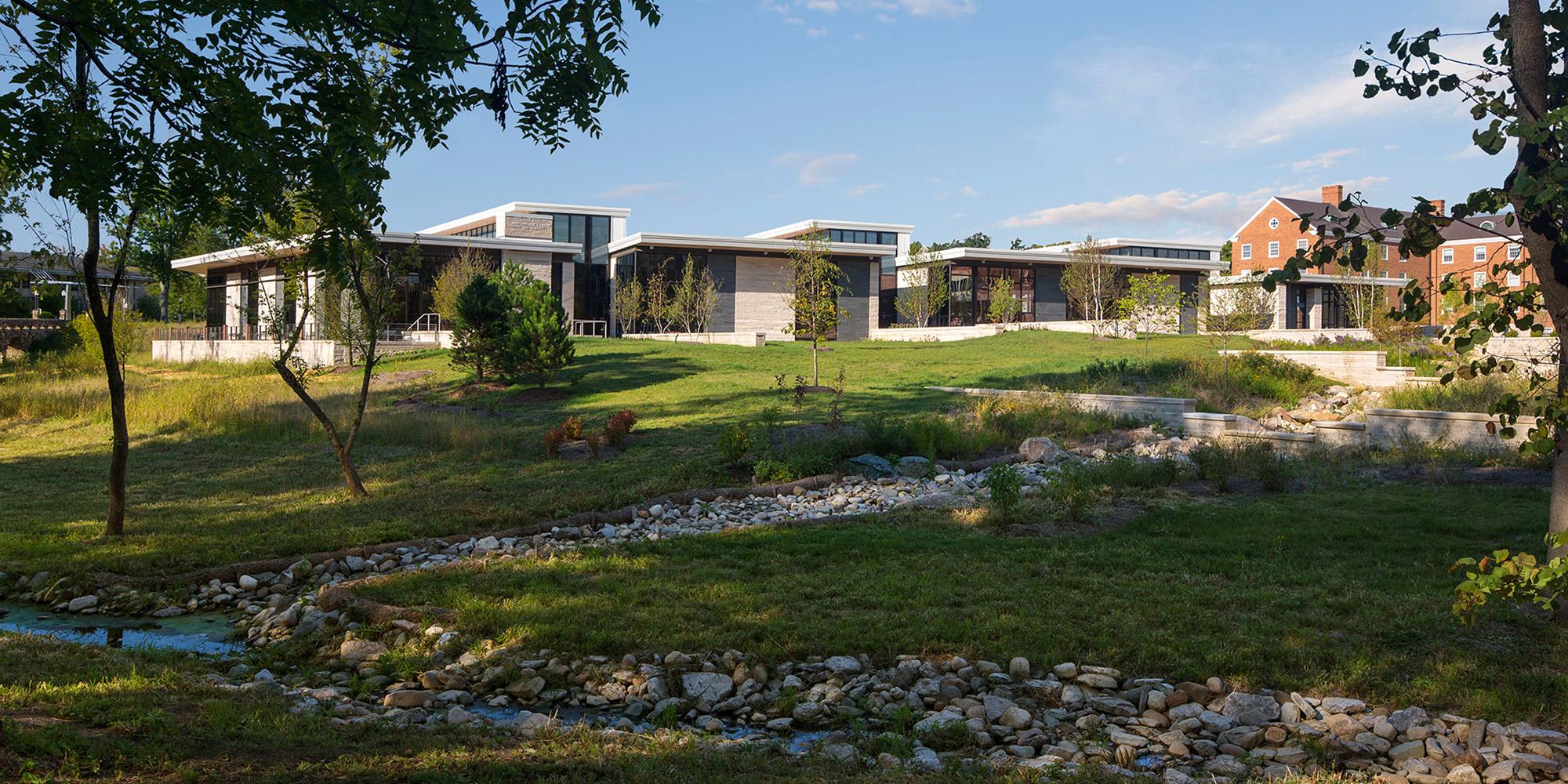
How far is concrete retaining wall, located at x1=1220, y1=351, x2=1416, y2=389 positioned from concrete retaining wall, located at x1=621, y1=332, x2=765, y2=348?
19.4 metres

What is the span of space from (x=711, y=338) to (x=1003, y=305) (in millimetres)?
15673

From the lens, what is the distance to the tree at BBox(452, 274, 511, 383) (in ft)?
79.9

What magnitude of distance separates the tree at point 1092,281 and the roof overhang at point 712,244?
972cm

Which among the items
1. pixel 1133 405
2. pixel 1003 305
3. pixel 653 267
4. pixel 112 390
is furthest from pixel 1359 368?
pixel 653 267

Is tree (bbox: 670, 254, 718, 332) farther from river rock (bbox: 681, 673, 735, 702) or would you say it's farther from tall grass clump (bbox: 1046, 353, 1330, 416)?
river rock (bbox: 681, 673, 735, 702)

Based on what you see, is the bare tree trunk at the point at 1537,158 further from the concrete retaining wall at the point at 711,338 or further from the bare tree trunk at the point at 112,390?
the concrete retaining wall at the point at 711,338

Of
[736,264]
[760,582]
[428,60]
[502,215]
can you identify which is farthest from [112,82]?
[502,215]

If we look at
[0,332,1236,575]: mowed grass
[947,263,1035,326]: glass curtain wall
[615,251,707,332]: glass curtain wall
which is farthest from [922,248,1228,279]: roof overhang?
[0,332,1236,575]: mowed grass

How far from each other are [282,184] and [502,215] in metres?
47.4

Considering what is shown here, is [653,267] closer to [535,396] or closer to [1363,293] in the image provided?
[535,396]

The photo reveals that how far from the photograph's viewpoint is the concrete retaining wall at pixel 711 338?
38406mm

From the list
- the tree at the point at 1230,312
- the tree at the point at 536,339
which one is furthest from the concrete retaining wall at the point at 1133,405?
the tree at the point at 536,339

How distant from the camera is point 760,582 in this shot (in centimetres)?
761

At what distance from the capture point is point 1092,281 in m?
46.6
